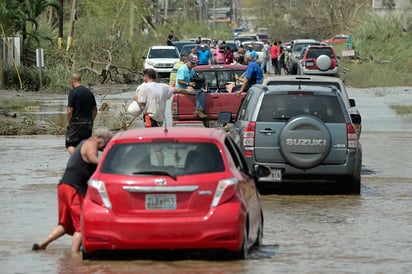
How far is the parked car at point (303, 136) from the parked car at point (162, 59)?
3775 cm

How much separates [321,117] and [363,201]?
136 cm

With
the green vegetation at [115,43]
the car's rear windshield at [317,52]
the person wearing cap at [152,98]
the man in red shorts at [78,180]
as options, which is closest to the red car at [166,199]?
the man in red shorts at [78,180]

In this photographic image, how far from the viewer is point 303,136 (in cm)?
1619

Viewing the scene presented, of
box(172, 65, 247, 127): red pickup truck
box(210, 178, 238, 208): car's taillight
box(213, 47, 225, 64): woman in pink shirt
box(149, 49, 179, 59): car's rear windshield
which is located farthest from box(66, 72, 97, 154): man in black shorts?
box(149, 49, 179, 59): car's rear windshield

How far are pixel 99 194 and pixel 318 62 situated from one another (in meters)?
40.7

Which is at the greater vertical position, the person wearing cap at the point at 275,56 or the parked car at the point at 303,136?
the parked car at the point at 303,136

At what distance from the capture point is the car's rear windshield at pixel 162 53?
56844mm

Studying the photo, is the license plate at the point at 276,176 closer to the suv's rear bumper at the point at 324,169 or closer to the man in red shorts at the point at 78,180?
the suv's rear bumper at the point at 324,169

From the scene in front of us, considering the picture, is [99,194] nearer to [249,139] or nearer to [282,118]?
[249,139]

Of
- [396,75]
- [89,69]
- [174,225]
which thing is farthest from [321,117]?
[396,75]

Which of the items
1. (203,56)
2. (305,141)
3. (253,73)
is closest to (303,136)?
(305,141)

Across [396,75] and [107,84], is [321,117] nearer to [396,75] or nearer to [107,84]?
[107,84]

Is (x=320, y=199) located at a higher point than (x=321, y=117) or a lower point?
lower

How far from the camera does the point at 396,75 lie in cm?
5453
